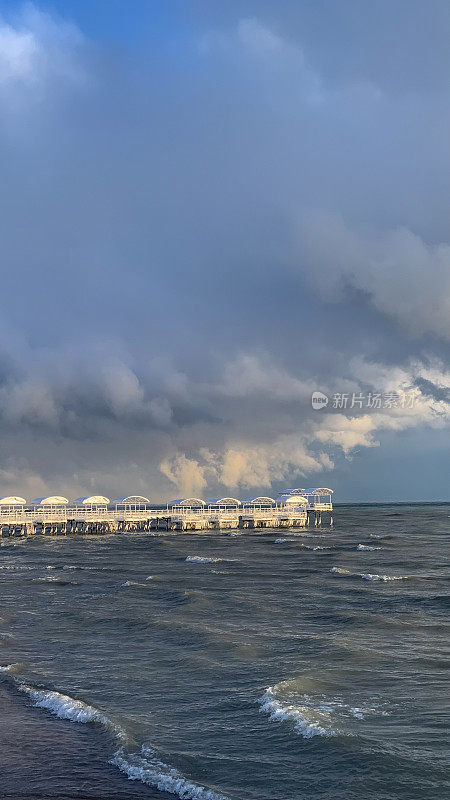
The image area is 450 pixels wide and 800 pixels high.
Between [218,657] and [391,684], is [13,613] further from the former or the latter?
[391,684]

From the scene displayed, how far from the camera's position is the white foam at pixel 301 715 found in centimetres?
1661

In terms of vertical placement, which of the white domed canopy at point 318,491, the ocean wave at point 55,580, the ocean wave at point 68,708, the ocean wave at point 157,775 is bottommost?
the ocean wave at point 55,580

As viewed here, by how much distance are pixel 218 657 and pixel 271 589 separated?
1797cm

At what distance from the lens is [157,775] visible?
46.1 ft

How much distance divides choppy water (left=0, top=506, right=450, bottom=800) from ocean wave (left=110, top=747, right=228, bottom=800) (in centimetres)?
5

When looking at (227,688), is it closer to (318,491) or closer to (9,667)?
(9,667)

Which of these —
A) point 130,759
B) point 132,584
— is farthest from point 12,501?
point 130,759

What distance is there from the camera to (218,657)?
24.3m

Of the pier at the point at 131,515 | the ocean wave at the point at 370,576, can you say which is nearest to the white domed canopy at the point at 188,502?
the pier at the point at 131,515

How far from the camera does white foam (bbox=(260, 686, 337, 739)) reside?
1661 centimetres

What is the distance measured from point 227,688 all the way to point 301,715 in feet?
12.0

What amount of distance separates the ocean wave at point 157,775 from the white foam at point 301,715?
3872mm

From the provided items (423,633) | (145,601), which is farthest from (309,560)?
(423,633)

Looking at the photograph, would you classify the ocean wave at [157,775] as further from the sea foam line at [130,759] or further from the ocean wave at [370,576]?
the ocean wave at [370,576]
